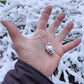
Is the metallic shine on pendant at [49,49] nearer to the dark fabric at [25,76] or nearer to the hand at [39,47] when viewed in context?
the hand at [39,47]

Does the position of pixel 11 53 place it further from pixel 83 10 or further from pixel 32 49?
pixel 83 10

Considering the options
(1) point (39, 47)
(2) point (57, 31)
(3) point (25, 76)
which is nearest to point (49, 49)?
(1) point (39, 47)

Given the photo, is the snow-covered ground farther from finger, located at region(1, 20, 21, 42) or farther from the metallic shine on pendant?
finger, located at region(1, 20, 21, 42)

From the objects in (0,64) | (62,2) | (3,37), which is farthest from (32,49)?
(62,2)

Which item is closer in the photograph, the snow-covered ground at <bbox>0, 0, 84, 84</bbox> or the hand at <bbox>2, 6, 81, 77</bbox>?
the hand at <bbox>2, 6, 81, 77</bbox>

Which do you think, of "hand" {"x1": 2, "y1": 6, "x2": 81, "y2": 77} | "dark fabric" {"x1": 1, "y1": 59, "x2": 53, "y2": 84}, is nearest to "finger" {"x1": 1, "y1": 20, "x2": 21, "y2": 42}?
"hand" {"x1": 2, "y1": 6, "x2": 81, "y2": 77}

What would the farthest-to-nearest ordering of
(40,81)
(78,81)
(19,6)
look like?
(19,6), (78,81), (40,81)
